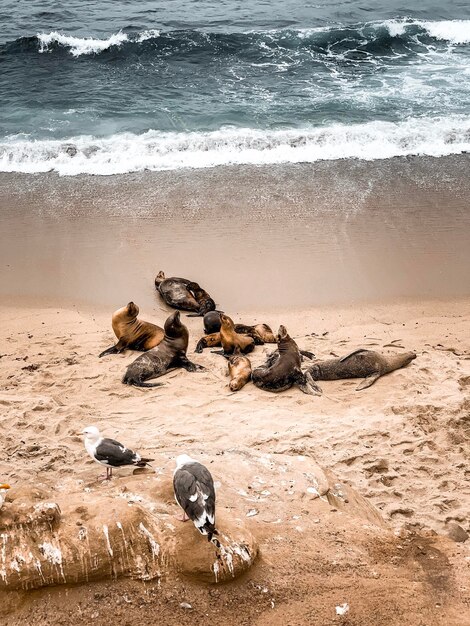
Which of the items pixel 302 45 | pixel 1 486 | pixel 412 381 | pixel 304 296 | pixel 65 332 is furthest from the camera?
pixel 302 45

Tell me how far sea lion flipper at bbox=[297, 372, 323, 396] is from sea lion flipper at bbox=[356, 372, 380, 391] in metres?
0.47

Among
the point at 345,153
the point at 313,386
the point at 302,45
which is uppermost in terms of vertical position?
the point at 302,45

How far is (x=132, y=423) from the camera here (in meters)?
6.75

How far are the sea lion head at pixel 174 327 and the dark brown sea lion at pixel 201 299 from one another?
1171mm

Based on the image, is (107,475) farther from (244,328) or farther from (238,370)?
(244,328)

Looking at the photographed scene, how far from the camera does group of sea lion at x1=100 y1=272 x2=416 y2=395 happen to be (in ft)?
25.5

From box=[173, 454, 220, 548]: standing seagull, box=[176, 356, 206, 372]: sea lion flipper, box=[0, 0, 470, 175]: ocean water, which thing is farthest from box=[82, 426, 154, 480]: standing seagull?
box=[0, 0, 470, 175]: ocean water

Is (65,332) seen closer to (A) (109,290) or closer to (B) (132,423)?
(A) (109,290)

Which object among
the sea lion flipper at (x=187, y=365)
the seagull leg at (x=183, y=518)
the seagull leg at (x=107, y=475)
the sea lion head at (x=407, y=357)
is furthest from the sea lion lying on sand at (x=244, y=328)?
the seagull leg at (x=183, y=518)

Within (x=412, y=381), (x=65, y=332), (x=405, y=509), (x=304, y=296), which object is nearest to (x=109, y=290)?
(x=65, y=332)

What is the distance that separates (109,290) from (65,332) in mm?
1245

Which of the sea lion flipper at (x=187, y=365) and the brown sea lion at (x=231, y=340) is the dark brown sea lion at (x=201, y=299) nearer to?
the brown sea lion at (x=231, y=340)

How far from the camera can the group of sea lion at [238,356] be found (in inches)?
306

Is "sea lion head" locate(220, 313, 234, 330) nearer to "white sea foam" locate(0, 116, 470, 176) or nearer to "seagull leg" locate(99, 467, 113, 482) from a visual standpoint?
"seagull leg" locate(99, 467, 113, 482)
